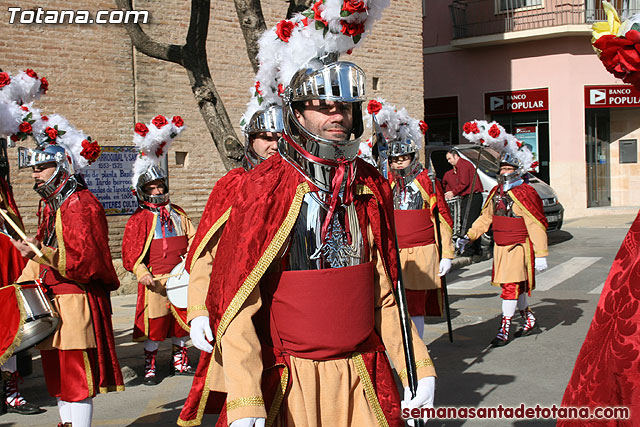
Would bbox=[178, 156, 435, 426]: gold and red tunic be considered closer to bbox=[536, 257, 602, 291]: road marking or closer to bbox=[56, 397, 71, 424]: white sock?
bbox=[56, 397, 71, 424]: white sock

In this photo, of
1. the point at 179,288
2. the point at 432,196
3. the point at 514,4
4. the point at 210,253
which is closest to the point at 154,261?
the point at 179,288

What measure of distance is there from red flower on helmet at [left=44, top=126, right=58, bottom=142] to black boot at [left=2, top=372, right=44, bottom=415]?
2314 mm

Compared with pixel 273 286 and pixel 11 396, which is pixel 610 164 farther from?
pixel 273 286

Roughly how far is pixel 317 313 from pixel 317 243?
0.29m

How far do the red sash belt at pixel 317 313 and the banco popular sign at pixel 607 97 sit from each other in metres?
22.5

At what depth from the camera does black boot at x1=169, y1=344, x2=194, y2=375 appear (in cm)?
780

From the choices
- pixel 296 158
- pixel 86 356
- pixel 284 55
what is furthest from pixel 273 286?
pixel 86 356

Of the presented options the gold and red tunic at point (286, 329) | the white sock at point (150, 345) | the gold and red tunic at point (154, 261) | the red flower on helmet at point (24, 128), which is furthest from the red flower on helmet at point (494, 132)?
the gold and red tunic at point (286, 329)

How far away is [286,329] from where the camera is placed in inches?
118

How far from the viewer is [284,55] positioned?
11.8ft

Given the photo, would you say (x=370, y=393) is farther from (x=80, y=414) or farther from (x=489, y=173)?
(x=489, y=173)

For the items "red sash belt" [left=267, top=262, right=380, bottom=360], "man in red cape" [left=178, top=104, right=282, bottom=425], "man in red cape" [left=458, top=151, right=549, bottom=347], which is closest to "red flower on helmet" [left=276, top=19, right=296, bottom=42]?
"man in red cape" [left=178, top=104, right=282, bottom=425]

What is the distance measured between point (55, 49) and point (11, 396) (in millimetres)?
7296

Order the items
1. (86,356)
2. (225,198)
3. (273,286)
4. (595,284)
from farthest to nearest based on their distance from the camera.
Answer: (595,284) → (86,356) → (225,198) → (273,286)
